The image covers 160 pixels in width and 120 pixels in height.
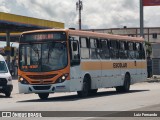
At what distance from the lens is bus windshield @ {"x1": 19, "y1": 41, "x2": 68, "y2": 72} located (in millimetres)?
23891

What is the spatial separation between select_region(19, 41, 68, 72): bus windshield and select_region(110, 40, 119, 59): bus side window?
507cm

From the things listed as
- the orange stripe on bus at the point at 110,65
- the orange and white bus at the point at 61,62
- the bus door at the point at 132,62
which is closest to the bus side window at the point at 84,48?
the orange and white bus at the point at 61,62

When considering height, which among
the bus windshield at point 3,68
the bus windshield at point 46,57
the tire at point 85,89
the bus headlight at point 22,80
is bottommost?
the tire at point 85,89

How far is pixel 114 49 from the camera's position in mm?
28953

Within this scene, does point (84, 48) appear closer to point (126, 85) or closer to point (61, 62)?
point (61, 62)

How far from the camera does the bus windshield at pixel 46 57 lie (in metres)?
23.9

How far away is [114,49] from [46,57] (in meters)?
5.75

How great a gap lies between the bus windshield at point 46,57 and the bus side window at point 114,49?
5.07 metres

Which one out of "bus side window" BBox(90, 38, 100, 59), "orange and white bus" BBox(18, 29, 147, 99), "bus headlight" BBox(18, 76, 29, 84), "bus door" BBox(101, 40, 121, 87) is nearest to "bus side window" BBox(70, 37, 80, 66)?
"orange and white bus" BBox(18, 29, 147, 99)

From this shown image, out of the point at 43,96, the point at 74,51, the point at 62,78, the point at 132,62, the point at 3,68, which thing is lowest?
the point at 43,96

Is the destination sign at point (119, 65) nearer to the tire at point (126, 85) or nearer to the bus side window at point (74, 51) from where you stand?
the tire at point (126, 85)

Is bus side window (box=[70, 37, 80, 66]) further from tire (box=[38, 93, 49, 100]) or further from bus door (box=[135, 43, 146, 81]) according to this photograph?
bus door (box=[135, 43, 146, 81])

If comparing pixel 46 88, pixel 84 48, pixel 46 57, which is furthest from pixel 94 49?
pixel 46 88

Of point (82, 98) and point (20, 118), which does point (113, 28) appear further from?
point (20, 118)
